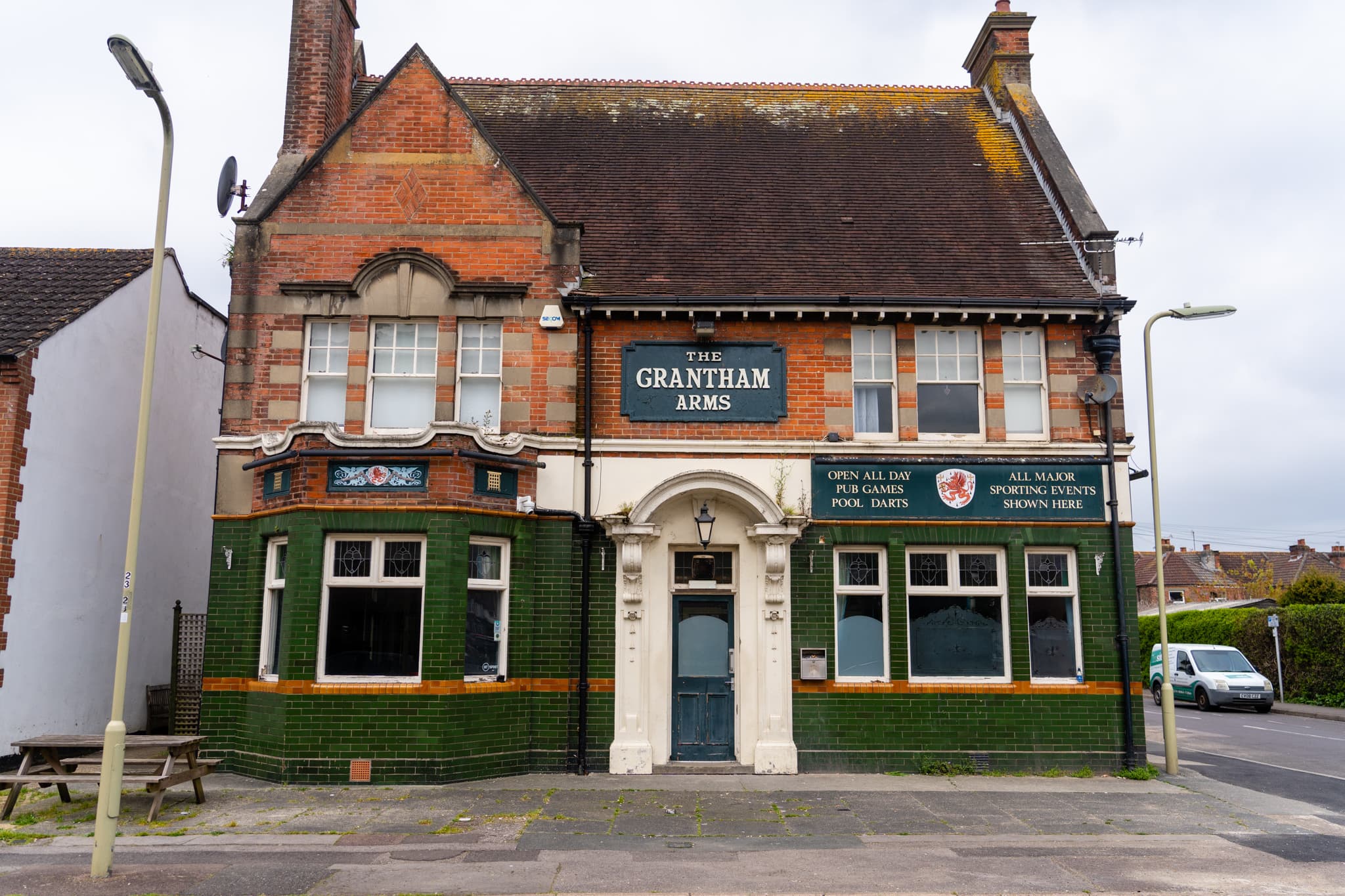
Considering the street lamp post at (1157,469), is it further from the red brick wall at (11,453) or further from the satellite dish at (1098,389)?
the red brick wall at (11,453)

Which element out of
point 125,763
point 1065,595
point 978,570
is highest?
point 978,570

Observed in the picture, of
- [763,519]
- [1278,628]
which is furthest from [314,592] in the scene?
[1278,628]

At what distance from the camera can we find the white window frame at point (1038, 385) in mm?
14109

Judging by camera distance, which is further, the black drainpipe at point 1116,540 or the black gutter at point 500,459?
the black drainpipe at point 1116,540

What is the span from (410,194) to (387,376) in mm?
2704

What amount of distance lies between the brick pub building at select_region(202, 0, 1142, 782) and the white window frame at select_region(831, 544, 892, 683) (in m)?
0.05

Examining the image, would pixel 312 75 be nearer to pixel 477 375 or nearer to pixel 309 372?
pixel 309 372

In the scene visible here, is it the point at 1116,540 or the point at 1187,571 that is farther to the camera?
the point at 1187,571

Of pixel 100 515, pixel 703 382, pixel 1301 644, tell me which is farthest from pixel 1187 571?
pixel 100 515

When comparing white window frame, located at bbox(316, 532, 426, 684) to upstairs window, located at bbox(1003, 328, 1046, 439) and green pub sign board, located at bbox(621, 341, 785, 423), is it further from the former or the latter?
upstairs window, located at bbox(1003, 328, 1046, 439)

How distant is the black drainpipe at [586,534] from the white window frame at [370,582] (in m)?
2.16

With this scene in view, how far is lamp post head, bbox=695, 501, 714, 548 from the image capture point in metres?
13.3

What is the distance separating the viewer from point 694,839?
9625 millimetres

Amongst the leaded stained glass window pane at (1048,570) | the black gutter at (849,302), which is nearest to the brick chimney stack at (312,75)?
the black gutter at (849,302)
